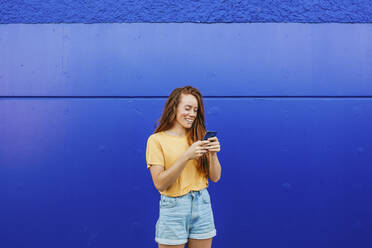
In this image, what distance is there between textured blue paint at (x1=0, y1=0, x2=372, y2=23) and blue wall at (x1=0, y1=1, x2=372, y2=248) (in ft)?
0.03

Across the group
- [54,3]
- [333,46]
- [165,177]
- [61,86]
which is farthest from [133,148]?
[333,46]

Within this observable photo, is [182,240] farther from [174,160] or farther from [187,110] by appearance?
[187,110]

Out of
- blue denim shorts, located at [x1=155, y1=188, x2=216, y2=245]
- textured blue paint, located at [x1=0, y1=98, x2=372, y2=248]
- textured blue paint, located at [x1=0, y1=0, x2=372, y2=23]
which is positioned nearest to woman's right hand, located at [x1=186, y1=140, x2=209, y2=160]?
blue denim shorts, located at [x1=155, y1=188, x2=216, y2=245]

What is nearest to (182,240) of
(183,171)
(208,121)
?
(183,171)

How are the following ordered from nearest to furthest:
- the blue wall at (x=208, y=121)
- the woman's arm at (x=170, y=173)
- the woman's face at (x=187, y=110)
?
the woman's arm at (x=170, y=173)
the woman's face at (x=187, y=110)
the blue wall at (x=208, y=121)

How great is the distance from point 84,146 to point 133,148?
463mm

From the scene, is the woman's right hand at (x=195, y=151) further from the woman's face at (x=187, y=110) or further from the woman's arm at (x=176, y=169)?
the woman's face at (x=187, y=110)

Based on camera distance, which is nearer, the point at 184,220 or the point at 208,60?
the point at 184,220

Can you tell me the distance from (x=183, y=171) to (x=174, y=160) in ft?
0.32

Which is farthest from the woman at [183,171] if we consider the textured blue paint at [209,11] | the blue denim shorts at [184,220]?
the textured blue paint at [209,11]

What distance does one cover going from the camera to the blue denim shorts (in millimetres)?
1738

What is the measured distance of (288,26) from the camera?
110 inches

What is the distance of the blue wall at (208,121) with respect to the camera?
2.76 meters

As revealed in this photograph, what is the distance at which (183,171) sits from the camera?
185 centimetres
